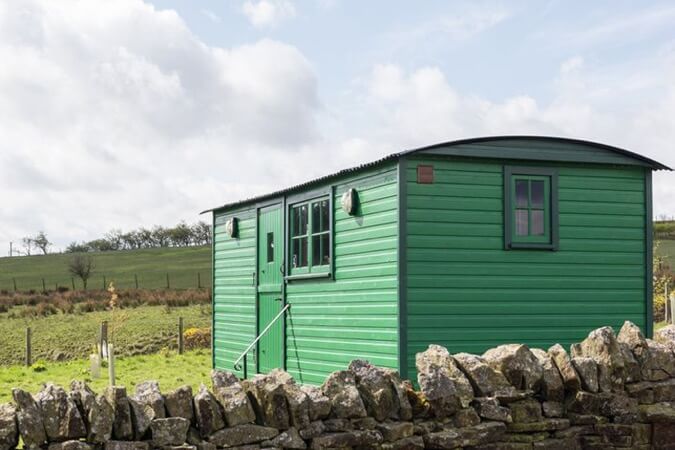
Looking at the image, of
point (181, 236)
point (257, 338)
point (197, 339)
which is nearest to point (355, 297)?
point (257, 338)

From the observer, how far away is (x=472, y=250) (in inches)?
424

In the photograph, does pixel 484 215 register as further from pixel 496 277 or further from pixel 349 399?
pixel 349 399

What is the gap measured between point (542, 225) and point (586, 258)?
76cm

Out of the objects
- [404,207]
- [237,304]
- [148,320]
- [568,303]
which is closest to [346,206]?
[404,207]

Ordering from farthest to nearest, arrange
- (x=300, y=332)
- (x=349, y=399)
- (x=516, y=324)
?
(x=300, y=332) < (x=516, y=324) < (x=349, y=399)

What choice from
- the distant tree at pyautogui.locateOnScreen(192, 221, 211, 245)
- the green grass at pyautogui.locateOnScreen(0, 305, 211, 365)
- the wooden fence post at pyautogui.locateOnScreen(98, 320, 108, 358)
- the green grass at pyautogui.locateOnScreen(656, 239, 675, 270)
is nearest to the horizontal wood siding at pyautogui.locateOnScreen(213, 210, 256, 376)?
the wooden fence post at pyautogui.locateOnScreen(98, 320, 108, 358)

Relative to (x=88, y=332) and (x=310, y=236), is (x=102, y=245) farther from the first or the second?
(x=310, y=236)

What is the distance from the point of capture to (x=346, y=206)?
1145 cm

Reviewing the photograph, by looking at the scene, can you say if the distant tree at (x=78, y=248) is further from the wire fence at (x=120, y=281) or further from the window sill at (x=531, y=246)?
the window sill at (x=531, y=246)

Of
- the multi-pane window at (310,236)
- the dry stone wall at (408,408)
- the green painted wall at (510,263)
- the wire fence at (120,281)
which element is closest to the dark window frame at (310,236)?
the multi-pane window at (310,236)

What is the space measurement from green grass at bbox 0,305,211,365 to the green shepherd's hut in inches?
444

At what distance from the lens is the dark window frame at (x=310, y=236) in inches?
473

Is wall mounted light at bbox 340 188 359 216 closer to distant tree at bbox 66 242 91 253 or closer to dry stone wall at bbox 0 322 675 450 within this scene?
dry stone wall at bbox 0 322 675 450

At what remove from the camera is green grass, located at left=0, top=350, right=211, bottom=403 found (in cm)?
1555
